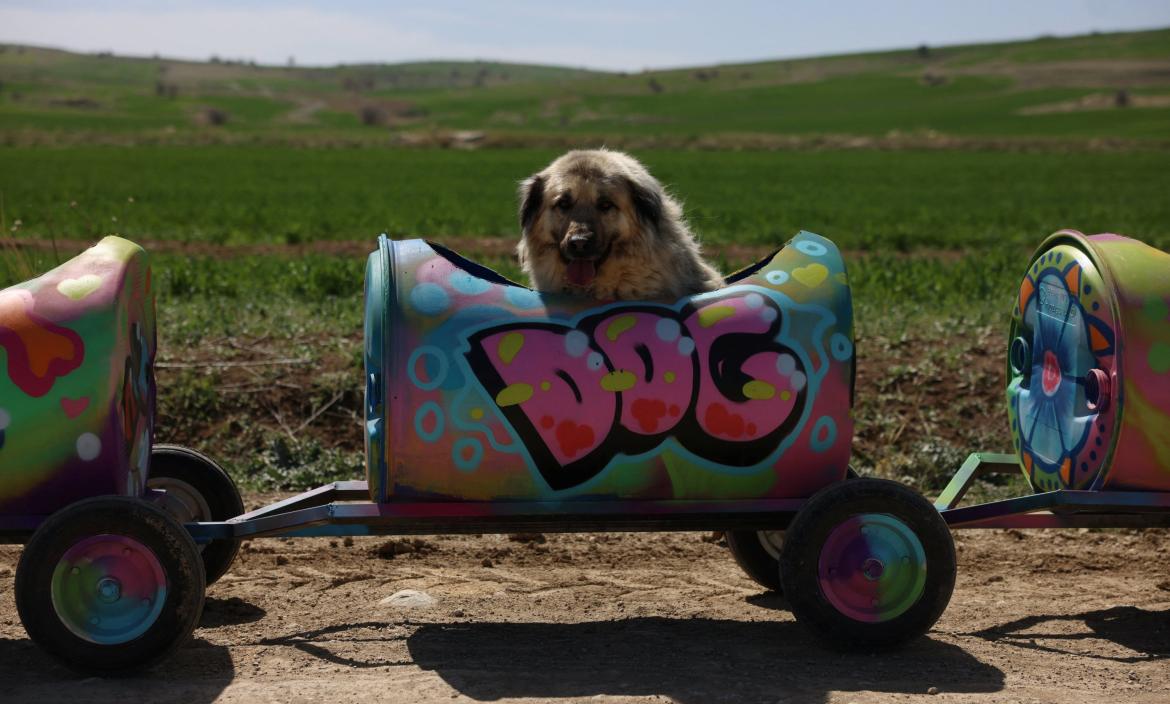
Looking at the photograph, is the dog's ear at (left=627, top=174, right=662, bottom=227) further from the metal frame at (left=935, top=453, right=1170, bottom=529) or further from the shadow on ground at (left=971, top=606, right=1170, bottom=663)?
the shadow on ground at (left=971, top=606, right=1170, bottom=663)

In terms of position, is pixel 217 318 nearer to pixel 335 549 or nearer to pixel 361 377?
pixel 361 377

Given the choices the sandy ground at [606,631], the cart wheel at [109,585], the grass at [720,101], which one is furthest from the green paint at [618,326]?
the grass at [720,101]

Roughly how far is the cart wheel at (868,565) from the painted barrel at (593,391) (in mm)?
254

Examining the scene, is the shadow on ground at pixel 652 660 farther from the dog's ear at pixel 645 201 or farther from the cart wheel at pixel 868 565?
the dog's ear at pixel 645 201

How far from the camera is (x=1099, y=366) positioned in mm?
5320

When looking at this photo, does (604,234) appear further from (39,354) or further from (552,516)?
(39,354)

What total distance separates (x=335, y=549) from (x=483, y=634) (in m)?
1.76

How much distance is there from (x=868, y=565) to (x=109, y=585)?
3.08 m

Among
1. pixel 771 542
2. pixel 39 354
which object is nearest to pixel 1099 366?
pixel 771 542

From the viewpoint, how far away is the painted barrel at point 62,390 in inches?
191

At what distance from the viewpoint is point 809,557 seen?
200 inches

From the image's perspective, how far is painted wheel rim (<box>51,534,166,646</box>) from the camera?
4.80 m

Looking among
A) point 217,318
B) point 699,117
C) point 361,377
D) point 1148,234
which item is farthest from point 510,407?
point 699,117

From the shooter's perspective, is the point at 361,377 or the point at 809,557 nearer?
the point at 809,557
